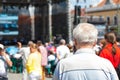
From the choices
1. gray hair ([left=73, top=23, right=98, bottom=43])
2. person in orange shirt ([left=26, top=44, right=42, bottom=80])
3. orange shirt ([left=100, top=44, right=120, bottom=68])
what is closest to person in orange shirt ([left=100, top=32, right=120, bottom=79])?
orange shirt ([left=100, top=44, right=120, bottom=68])

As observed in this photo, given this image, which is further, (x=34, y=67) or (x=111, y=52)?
(x=34, y=67)

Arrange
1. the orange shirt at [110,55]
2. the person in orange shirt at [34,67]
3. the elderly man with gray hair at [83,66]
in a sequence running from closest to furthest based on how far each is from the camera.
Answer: the elderly man with gray hair at [83,66] → the orange shirt at [110,55] → the person in orange shirt at [34,67]

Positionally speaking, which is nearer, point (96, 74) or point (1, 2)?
point (96, 74)

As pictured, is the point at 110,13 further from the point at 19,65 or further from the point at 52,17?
the point at 19,65

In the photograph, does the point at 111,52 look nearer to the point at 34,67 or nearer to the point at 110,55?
the point at 110,55

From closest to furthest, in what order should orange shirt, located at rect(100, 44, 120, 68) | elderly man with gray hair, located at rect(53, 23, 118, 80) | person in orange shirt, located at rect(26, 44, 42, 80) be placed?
elderly man with gray hair, located at rect(53, 23, 118, 80) → orange shirt, located at rect(100, 44, 120, 68) → person in orange shirt, located at rect(26, 44, 42, 80)

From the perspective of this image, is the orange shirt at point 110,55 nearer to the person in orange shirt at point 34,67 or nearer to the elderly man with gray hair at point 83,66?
the elderly man with gray hair at point 83,66

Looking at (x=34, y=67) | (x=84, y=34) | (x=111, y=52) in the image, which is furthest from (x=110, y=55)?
(x=34, y=67)

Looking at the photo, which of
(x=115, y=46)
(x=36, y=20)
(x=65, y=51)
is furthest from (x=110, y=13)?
(x=115, y=46)

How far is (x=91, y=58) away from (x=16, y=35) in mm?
46004

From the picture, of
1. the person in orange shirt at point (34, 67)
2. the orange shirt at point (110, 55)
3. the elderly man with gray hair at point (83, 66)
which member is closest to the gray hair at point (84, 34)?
the elderly man with gray hair at point (83, 66)

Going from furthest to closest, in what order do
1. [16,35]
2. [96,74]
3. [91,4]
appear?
1. [91,4]
2. [16,35]
3. [96,74]

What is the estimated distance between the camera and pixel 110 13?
101500 millimetres

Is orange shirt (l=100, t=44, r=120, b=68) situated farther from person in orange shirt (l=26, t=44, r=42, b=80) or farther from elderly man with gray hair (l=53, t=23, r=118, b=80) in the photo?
person in orange shirt (l=26, t=44, r=42, b=80)
